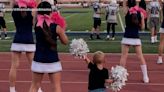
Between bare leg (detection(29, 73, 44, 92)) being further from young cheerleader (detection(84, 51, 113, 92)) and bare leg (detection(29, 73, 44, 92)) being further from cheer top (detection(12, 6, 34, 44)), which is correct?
cheer top (detection(12, 6, 34, 44))

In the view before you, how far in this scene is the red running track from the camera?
32.0ft

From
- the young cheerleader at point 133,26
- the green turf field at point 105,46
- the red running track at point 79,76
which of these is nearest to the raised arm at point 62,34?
the red running track at point 79,76

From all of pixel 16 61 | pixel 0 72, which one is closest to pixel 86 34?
pixel 0 72

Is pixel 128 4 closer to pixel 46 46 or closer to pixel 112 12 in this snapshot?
pixel 46 46

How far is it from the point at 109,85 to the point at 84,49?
1.99 ft

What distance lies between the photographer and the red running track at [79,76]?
9766 mm

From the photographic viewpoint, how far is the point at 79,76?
1119 cm

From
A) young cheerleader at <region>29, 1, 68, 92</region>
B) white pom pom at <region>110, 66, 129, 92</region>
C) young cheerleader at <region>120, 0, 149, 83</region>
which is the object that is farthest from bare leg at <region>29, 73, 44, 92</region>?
young cheerleader at <region>120, 0, 149, 83</region>

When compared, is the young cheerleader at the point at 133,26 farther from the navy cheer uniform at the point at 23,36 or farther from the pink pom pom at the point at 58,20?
the pink pom pom at the point at 58,20

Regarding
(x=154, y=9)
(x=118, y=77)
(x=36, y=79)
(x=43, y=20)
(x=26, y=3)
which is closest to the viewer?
(x=118, y=77)

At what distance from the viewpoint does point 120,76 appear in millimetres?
6148

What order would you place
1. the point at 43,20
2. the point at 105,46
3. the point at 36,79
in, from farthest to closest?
the point at 105,46 < the point at 36,79 < the point at 43,20

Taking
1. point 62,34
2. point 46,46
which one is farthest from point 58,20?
point 46,46

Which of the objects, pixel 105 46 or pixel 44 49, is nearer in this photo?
pixel 44 49
